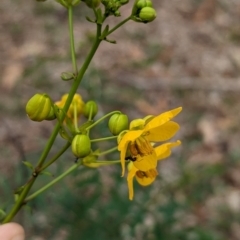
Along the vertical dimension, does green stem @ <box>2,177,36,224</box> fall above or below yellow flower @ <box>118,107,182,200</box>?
below

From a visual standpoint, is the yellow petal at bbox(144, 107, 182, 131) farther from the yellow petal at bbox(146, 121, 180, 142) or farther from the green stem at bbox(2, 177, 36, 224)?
the green stem at bbox(2, 177, 36, 224)

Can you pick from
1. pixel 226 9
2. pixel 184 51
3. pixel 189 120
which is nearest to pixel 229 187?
pixel 189 120

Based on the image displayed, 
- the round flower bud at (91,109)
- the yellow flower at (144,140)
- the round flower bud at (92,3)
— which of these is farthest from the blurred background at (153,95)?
the round flower bud at (92,3)

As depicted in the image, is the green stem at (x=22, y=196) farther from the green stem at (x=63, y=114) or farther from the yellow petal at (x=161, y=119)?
the yellow petal at (x=161, y=119)

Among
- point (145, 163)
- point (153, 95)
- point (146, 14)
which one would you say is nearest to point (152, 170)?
point (145, 163)

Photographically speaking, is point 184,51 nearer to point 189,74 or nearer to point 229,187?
point 189,74

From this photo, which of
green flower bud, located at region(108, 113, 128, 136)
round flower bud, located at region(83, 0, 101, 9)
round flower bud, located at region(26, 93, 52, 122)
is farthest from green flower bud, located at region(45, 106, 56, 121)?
round flower bud, located at region(83, 0, 101, 9)
